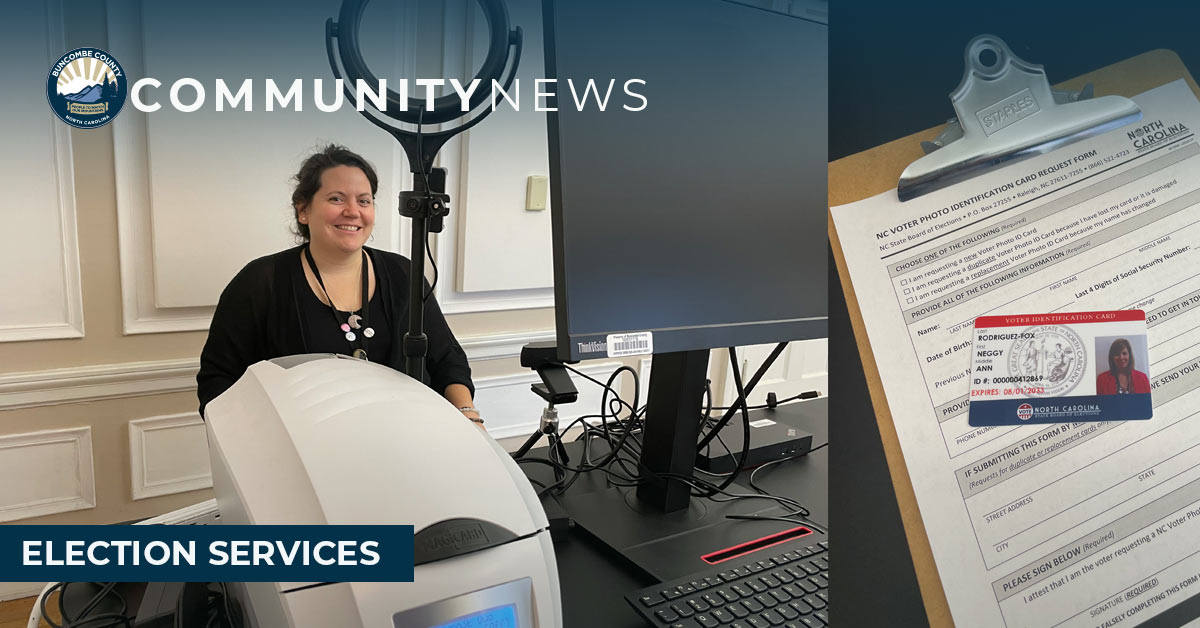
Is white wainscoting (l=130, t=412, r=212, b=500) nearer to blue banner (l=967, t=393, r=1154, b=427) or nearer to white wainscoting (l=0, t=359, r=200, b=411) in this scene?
white wainscoting (l=0, t=359, r=200, b=411)

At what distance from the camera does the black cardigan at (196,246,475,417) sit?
6.00ft

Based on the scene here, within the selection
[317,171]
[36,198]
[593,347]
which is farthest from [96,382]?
[593,347]

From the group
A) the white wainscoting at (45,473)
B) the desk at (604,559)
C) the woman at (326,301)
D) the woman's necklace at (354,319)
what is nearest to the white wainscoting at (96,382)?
the white wainscoting at (45,473)

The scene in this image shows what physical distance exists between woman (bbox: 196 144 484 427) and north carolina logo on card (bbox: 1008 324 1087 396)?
1642 millimetres

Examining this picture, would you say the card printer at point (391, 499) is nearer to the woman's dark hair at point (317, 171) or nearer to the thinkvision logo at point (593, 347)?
the thinkvision logo at point (593, 347)

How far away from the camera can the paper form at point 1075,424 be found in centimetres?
24

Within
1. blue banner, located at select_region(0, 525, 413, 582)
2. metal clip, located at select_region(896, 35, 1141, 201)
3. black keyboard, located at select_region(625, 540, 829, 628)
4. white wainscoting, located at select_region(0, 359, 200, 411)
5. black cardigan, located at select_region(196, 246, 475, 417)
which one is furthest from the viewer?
white wainscoting, located at select_region(0, 359, 200, 411)

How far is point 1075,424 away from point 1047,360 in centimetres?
2

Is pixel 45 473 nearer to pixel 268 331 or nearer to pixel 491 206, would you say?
pixel 268 331

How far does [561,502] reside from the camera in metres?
0.83

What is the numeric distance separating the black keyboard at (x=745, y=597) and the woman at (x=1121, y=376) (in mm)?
367

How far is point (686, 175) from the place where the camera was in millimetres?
672

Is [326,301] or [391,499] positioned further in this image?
[326,301]

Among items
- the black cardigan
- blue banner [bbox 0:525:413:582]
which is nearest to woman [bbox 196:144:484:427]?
the black cardigan
